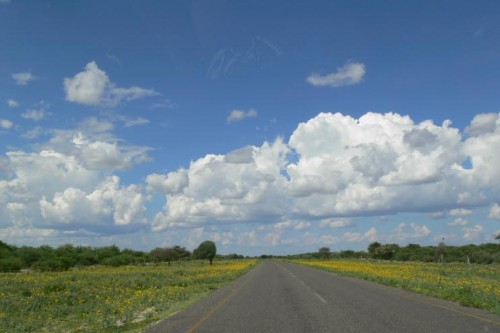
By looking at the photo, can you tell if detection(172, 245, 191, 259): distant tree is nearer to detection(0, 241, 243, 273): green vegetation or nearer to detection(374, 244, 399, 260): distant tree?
detection(0, 241, 243, 273): green vegetation

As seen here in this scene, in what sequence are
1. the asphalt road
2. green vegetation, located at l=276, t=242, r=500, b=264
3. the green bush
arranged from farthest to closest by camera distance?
green vegetation, located at l=276, t=242, r=500, b=264 → the green bush → the asphalt road

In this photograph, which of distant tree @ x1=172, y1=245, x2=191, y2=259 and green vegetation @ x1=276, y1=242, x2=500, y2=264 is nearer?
green vegetation @ x1=276, y1=242, x2=500, y2=264

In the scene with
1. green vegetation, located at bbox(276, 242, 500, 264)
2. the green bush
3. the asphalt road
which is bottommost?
the asphalt road

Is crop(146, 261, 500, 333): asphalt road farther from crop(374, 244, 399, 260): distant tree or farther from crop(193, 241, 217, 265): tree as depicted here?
crop(374, 244, 399, 260): distant tree

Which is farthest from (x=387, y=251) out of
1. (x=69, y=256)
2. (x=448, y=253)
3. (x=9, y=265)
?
(x=9, y=265)

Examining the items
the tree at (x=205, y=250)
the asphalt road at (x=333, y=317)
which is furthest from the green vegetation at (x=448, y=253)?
the asphalt road at (x=333, y=317)

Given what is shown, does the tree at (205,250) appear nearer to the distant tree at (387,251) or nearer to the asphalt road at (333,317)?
the distant tree at (387,251)

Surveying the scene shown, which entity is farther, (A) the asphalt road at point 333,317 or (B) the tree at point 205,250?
(B) the tree at point 205,250

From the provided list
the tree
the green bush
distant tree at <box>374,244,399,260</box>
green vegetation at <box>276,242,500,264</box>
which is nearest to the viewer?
the green bush

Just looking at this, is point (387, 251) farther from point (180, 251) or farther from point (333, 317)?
point (333, 317)

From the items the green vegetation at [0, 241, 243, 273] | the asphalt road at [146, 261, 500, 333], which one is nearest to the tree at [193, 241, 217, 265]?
the green vegetation at [0, 241, 243, 273]

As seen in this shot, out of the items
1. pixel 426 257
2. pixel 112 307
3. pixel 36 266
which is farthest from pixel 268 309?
pixel 426 257

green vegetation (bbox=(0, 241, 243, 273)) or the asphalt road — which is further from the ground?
green vegetation (bbox=(0, 241, 243, 273))

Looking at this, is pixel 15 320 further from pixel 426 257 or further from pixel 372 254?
pixel 372 254
